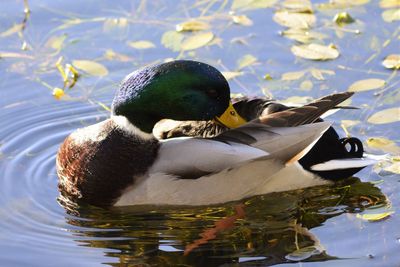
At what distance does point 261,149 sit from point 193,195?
483 millimetres

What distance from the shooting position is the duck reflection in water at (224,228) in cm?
561

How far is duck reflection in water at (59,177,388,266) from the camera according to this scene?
5.61 meters

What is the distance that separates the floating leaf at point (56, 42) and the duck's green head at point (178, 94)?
2038 millimetres

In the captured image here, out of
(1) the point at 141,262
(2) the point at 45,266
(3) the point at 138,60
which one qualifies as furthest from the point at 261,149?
(3) the point at 138,60

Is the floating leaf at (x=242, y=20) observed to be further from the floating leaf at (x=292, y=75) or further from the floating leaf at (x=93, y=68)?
the floating leaf at (x=93, y=68)

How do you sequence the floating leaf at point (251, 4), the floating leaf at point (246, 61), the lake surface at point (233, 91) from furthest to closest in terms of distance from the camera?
the floating leaf at point (251, 4), the floating leaf at point (246, 61), the lake surface at point (233, 91)

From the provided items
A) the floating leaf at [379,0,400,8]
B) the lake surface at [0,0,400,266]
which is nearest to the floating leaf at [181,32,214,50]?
the lake surface at [0,0,400,266]

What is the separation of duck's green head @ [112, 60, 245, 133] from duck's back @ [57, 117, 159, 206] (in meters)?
→ 0.14

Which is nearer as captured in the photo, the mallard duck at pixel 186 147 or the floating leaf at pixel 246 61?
the mallard duck at pixel 186 147

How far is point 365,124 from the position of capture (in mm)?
6828

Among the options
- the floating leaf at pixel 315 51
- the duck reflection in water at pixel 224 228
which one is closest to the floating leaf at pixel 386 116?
the duck reflection in water at pixel 224 228

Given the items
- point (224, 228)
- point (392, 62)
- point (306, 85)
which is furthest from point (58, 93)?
point (392, 62)

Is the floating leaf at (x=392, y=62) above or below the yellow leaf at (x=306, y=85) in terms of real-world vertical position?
above

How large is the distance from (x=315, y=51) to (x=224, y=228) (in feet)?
7.16
